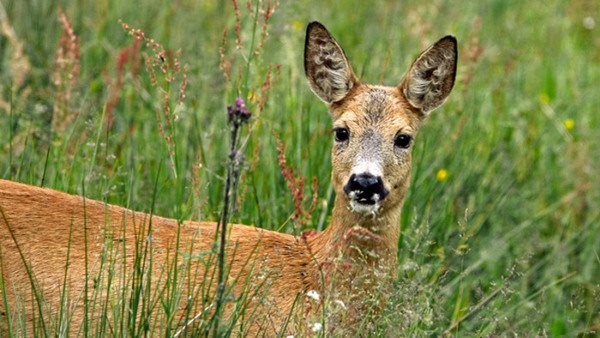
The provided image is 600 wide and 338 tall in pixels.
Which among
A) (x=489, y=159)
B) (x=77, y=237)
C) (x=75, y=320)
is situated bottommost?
(x=75, y=320)

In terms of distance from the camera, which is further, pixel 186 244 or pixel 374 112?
pixel 374 112

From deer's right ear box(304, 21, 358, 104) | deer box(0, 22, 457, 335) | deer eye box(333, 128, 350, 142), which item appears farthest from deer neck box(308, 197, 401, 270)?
deer's right ear box(304, 21, 358, 104)

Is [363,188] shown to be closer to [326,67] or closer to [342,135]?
[342,135]

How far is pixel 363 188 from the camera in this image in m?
4.64

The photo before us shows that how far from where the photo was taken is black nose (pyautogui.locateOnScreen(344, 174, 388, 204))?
15.2ft

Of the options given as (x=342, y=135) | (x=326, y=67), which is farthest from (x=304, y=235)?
(x=326, y=67)

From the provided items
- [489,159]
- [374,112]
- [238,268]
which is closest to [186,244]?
[238,268]

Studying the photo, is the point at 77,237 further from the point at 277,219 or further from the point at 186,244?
the point at 277,219

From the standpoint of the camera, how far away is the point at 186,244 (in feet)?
15.0

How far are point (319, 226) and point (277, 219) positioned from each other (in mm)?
212

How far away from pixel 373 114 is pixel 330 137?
0.94m

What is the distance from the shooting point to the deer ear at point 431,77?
17.2 ft

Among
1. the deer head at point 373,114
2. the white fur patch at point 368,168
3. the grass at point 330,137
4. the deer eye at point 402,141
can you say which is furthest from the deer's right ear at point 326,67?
the white fur patch at point 368,168

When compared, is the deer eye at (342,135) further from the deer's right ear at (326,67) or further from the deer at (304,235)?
the deer's right ear at (326,67)
